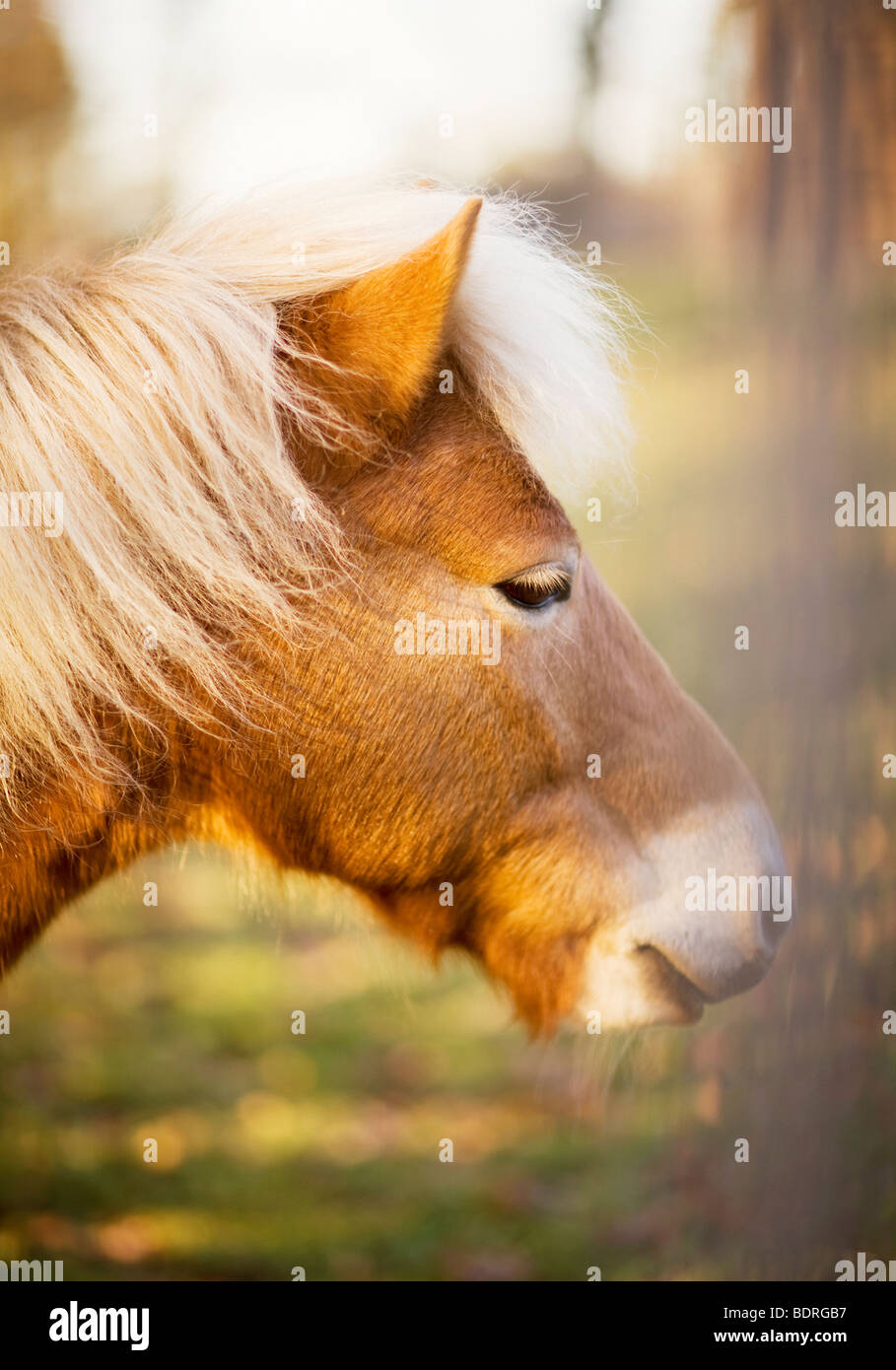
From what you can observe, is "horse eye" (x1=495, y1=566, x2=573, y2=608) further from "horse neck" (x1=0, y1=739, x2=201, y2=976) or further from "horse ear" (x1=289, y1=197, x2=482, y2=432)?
"horse neck" (x1=0, y1=739, x2=201, y2=976)

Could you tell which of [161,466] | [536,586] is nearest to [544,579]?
[536,586]

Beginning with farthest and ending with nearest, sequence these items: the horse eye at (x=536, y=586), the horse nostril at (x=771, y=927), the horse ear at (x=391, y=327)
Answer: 1. the horse nostril at (x=771, y=927)
2. the horse eye at (x=536, y=586)
3. the horse ear at (x=391, y=327)

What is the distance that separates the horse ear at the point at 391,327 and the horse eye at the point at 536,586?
29 cm

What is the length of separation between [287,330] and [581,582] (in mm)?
585

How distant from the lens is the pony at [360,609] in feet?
4.12

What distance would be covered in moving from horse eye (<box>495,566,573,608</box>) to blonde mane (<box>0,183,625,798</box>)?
0.83 feet

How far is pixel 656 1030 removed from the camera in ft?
6.37

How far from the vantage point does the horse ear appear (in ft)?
3.94

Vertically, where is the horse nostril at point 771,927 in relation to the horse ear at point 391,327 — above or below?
below

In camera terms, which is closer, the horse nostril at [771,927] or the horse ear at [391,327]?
the horse ear at [391,327]

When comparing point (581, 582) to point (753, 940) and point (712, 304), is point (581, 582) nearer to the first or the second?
point (753, 940)

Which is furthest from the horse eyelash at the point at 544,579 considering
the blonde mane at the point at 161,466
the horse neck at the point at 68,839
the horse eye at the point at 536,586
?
the horse neck at the point at 68,839

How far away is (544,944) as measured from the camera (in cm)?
158

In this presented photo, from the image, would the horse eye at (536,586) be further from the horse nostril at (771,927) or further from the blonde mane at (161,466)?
the horse nostril at (771,927)
